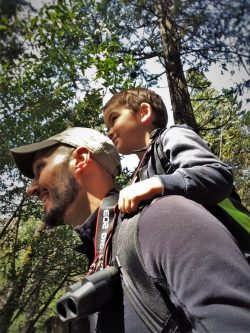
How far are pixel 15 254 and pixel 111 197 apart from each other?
7.11 metres

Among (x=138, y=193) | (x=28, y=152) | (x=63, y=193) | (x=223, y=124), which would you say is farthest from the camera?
(x=223, y=124)

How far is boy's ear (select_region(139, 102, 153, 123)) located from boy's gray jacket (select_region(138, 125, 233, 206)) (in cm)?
49

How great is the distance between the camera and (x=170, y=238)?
84 centimetres

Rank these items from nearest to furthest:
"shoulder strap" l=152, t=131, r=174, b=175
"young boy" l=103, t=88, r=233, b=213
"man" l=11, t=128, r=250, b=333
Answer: "man" l=11, t=128, r=250, b=333, "young boy" l=103, t=88, r=233, b=213, "shoulder strap" l=152, t=131, r=174, b=175

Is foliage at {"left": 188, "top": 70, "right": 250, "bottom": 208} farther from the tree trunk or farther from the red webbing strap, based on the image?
the red webbing strap

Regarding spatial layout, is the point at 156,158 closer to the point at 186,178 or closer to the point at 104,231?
the point at 186,178

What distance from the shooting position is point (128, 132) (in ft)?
7.11

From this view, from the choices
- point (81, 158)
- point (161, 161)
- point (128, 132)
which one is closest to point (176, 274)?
point (161, 161)

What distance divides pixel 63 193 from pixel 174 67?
446 cm

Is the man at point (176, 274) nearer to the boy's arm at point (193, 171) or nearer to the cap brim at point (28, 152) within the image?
the boy's arm at point (193, 171)

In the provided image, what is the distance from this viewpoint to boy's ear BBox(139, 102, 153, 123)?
7.26ft

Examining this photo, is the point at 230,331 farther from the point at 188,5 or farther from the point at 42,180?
the point at 188,5

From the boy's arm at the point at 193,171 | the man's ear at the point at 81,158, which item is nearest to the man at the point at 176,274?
the boy's arm at the point at 193,171

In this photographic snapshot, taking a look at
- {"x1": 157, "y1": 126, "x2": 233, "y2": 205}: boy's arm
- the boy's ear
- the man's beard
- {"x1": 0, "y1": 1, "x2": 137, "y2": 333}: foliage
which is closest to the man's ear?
the man's beard
